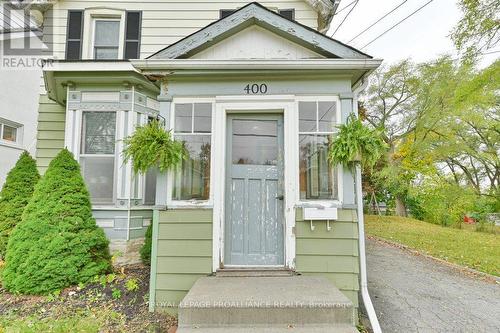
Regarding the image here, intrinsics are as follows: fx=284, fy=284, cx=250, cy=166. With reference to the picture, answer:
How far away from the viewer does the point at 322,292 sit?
2777mm

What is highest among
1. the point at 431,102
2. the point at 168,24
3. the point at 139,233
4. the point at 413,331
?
the point at 431,102

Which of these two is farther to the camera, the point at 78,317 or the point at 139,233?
the point at 139,233

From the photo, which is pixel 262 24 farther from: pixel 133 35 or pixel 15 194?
pixel 15 194

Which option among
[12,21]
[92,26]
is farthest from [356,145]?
[12,21]

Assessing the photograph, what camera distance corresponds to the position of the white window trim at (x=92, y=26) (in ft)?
18.7

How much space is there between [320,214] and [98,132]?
417cm

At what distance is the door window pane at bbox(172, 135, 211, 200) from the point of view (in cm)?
344

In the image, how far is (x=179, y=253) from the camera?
3309 mm

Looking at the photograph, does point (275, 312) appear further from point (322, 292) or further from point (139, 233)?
point (139, 233)

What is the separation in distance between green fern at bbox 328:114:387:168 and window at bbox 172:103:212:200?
1525mm

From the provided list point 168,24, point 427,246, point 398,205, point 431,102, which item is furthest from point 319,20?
point 398,205

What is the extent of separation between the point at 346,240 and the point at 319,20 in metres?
4.62

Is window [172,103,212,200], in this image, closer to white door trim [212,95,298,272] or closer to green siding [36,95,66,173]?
white door trim [212,95,298,272]

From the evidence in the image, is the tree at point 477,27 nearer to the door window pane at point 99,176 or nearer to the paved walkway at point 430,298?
the paved walkway at point 430,298
